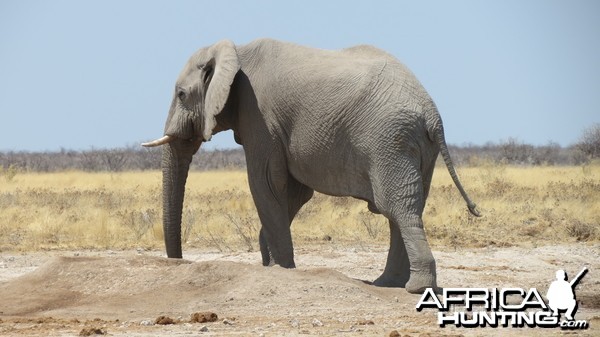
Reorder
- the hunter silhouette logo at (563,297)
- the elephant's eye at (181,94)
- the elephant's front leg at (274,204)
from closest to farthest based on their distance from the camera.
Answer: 1. the hunter silhouette logo at (563,297)
2. the elephant's front leg at (274,204)
3. the elephant's eye at (181,94)

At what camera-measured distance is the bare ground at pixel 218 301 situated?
10.7m

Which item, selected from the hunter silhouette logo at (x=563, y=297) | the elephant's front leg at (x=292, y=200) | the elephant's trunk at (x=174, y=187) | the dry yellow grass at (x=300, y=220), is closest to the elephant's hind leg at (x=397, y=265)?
the elephant's front leg at (x=292, y=200)

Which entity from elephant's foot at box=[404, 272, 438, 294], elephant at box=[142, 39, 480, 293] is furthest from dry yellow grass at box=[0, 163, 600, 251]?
elephant's foot at box=[404, 272, 438, 294]

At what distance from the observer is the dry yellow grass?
20.1m

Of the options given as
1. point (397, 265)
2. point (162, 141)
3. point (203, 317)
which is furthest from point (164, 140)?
point (203, 317)

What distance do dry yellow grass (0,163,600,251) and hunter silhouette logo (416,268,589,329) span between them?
6806mm

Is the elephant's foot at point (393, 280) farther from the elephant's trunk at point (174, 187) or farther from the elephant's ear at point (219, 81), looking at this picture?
the elephant's trunk at point (174, 187)

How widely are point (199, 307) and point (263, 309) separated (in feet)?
2.04

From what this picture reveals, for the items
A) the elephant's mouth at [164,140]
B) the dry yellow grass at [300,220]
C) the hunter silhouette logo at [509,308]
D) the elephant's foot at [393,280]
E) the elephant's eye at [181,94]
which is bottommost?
the dry yellow grass at [300,220]

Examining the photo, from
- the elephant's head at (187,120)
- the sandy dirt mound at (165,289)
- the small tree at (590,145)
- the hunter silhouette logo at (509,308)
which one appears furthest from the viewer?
the small tree at (590,145)

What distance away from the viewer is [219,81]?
13.9 metres

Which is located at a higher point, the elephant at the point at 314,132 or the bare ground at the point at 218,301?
the elephant at the point at 314,132

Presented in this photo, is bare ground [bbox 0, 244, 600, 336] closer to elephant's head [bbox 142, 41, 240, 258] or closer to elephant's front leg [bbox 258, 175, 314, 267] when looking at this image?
elephant's front leg [bbox 258, 175, 314, 267]

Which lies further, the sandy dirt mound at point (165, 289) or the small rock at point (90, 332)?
the sandy dirt mound at point (165, 289)
